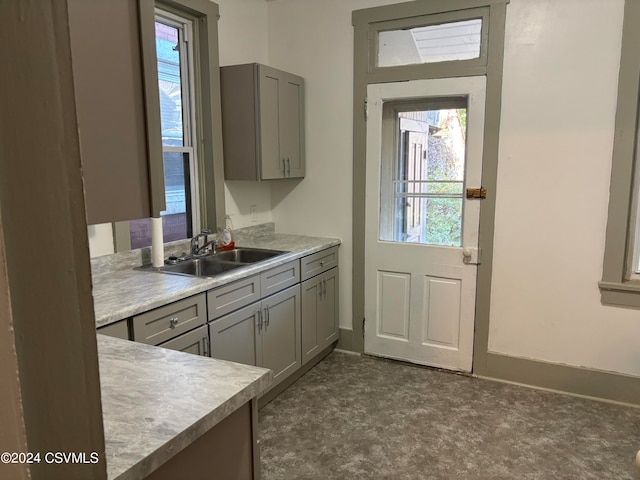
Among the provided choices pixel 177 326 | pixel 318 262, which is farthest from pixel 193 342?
pixel 318 262

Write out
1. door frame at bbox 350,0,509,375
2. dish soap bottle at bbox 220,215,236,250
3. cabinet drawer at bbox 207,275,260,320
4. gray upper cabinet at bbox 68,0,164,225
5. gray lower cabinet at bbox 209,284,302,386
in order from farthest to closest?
dish soap bottle at bbox 220,215,236,250, door frame at bbox 350,0,509,375, gray lower cabinet at bbox 209,284,302,386, cabinet drawer at bbox 207,275,260,320, gray upper cabinet at bbox 68,0,164,225

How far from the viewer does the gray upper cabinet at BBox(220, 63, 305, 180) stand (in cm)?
326

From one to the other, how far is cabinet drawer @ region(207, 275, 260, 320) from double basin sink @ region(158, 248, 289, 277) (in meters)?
0.19

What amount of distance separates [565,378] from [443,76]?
220cm

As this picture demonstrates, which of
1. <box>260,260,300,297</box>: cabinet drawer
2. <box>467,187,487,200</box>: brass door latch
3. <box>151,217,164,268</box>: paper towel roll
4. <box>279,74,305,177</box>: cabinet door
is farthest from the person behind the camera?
<box>279,74,305,177</box>: cabinet door

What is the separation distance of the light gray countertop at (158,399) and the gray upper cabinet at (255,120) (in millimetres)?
2025

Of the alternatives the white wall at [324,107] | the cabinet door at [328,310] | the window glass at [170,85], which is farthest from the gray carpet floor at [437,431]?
the window glass at [170,85]

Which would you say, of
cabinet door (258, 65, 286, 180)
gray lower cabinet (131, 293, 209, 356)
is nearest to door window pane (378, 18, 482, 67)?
cabinet door (258, 65, 286, 180)

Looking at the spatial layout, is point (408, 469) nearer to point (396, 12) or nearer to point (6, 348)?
point (6, 348)

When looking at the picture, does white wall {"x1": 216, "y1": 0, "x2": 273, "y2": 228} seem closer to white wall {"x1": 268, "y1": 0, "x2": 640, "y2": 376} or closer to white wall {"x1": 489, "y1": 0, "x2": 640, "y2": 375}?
white wall {"x1": 268, "y1": 0, "x2": 640, "y2": 376}

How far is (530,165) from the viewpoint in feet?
10.2

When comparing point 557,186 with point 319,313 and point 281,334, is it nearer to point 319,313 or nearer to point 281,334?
point 319,313

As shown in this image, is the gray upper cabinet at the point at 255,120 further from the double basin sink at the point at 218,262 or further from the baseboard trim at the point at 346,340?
the baseboard trim at the point at 346,340

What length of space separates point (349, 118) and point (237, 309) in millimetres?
1789
